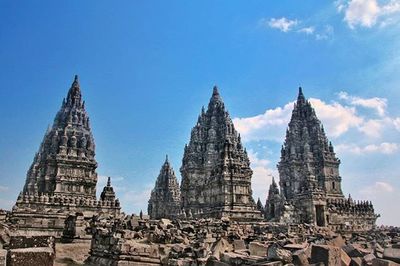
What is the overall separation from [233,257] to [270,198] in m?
37.4

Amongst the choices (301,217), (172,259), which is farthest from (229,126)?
(172,259)

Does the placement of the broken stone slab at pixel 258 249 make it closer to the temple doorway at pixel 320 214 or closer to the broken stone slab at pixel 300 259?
the broken stone slab at pixel 300 259

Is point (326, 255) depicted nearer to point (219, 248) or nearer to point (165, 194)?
point (219, 248)

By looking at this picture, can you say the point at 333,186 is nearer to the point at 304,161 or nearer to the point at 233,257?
the point at 304,161

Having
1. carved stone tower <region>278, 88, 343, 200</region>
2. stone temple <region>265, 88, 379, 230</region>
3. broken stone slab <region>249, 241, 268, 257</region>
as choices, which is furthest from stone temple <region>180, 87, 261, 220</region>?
broken stone slab <region>249, 241, 268, 257</region>

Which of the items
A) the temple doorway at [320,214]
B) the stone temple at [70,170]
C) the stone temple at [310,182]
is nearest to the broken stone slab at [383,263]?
the stone temple at [70,170]

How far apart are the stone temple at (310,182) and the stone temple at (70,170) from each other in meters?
19.7

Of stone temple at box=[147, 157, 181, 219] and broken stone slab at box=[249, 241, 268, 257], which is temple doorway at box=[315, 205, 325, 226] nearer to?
stone temple at box=[147, 157, 181, 219]

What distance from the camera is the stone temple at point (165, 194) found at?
51.2 meters

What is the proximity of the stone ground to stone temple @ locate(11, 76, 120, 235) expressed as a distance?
70.0 feet

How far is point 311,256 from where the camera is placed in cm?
738

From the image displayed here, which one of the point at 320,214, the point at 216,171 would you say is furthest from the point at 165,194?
the point at 320,214

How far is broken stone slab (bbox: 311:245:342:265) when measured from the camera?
6965mm

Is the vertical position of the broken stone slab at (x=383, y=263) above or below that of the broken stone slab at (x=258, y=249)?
above
